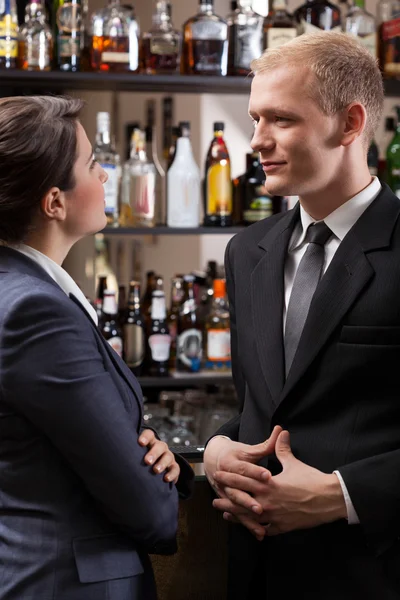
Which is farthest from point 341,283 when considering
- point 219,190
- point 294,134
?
point 219,190

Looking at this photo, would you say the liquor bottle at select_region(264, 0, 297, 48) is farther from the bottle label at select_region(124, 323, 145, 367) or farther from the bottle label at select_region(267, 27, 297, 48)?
the bottle label at select_region(124, 323, 145, 367)

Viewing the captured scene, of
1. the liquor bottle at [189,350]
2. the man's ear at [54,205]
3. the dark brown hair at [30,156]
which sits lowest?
the liquor bottle at [189,350]

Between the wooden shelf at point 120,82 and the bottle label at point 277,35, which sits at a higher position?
the bottle label at point 277,35

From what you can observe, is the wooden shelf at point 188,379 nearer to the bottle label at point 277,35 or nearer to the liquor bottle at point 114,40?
the liquor bottle at point 114,40

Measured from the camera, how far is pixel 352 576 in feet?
4.33

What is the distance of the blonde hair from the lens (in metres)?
1.39

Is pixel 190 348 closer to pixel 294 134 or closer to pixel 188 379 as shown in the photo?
pixel 188 379

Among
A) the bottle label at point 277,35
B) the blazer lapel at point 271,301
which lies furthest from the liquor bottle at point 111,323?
the blazer lapel at point 271,301

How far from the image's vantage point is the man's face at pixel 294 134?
138cm

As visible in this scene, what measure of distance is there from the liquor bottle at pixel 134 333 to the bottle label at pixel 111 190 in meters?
0.33

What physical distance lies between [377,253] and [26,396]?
0.55m

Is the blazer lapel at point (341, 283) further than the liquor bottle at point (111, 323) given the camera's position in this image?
No

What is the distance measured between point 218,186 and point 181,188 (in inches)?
5.4

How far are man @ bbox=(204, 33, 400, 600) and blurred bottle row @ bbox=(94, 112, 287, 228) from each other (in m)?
1.63
